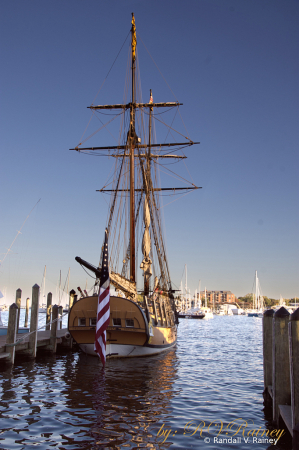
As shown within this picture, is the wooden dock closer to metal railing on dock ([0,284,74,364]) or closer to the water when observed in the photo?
metal railing on dock ([0,284,74,364])

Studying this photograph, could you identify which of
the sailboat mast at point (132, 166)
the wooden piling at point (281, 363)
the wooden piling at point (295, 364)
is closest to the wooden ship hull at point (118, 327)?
the sailboat mast at point (132, 166)

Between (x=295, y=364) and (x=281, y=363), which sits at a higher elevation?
(x=295, y=364)

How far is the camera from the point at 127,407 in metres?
10.8

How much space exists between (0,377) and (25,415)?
218 inches

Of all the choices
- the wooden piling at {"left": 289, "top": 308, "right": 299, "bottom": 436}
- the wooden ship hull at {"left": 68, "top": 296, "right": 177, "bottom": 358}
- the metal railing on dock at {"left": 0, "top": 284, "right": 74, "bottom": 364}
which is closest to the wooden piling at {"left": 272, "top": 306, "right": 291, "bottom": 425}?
the wooden piling at {"left": 289, "top": 308, "right": 299, "bottom": 436}

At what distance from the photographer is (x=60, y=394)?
1235 centimetres

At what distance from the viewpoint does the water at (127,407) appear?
27.2 ft

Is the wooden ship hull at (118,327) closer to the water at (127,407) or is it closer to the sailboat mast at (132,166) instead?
the water at (127,407)

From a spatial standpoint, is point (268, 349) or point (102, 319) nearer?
point (268, 349)

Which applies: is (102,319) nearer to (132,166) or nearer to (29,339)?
(29,339)

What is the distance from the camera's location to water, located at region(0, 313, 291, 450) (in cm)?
830

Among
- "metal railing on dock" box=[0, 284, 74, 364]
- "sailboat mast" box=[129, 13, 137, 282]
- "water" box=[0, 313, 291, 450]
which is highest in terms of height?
"sailboat mast" box=[129, 13, 137, 282]

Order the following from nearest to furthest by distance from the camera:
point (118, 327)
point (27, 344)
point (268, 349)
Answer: point (268, 349) → point (27, 344) → point (118, 327)

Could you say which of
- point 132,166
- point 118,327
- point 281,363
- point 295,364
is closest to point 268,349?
point 281,363
